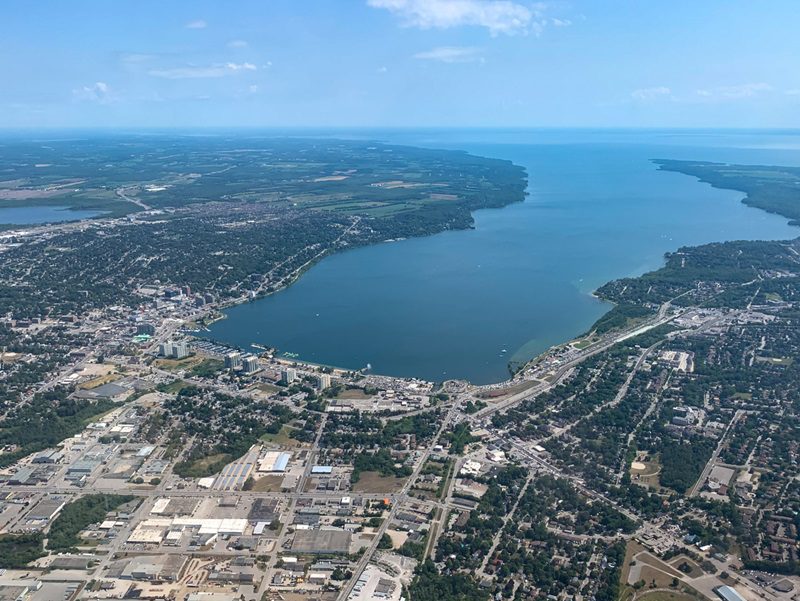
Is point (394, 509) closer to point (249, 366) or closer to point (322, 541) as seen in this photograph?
point (322, 541)

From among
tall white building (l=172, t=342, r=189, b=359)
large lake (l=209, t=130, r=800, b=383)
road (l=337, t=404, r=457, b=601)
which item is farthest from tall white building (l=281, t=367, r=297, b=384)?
road (l=337, t=404, r=457, b=601)

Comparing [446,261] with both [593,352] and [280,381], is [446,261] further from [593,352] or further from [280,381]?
[280,381]

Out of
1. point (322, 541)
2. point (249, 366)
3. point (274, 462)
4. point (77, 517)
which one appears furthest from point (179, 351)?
point (322, 541)

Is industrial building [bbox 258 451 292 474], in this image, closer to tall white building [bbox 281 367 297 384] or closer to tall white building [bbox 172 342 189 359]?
tall white building [bbox 281 367 297 384]

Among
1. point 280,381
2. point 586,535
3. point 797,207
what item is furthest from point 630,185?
point 586,535

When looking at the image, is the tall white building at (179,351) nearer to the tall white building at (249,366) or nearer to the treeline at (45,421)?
the tall white building at (249,366)

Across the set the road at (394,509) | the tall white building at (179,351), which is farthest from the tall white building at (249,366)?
the road at (394,509)
